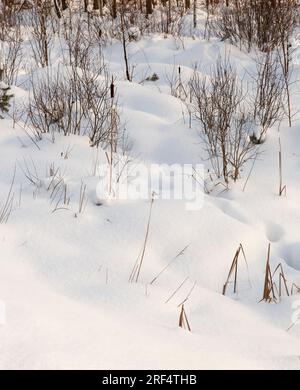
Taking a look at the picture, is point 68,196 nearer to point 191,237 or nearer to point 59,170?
point 59,170

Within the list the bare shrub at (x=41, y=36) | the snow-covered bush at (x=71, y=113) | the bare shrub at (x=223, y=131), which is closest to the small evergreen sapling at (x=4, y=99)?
the snow-covered bush at (x=71, y=113)

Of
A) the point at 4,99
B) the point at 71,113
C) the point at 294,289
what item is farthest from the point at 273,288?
the point at 4,99

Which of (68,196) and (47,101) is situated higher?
(47,101)

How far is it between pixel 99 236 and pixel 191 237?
575 mm

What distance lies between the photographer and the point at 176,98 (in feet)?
16.5

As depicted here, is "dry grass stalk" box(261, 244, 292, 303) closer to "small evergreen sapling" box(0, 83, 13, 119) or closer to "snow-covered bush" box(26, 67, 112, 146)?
"snow-covered bush" box(26, 67, 112, 146)

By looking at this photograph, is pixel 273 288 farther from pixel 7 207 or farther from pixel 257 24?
pixel 257 24

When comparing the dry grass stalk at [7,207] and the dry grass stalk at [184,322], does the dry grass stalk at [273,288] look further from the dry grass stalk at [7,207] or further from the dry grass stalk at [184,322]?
the dry grass stalk at [7,207]

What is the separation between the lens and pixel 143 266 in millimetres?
2512

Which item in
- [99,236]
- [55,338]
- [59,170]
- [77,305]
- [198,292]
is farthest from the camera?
[59,170]
